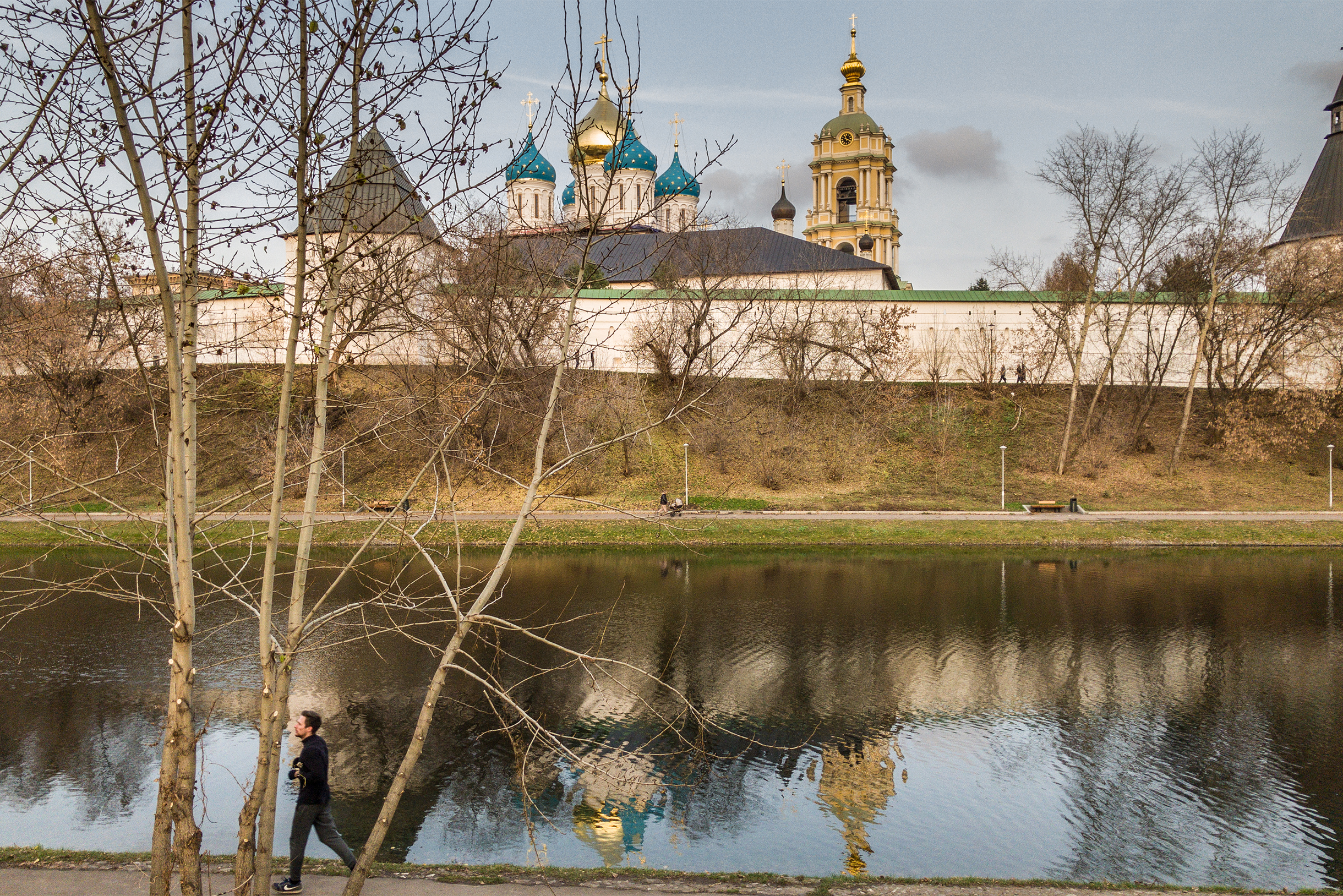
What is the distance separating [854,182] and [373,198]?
2729 inches

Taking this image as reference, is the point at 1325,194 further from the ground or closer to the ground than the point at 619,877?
further from the ground

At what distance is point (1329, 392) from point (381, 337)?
33.9m

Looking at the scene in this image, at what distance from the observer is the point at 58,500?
516 centimetres

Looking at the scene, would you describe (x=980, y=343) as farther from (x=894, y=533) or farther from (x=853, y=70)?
(x=853, y=70)

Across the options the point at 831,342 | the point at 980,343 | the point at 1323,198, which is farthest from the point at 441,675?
the point at 1323,198

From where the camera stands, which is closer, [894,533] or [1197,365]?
[894,533]

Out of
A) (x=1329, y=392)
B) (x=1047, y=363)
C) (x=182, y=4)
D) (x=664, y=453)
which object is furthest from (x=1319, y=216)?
(x=182, y=4)

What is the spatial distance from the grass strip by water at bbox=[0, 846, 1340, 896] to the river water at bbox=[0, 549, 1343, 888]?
845 mm

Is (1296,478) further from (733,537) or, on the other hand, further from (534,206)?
(534,206)

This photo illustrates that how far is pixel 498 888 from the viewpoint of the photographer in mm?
6773

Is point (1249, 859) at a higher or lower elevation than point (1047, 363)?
lower

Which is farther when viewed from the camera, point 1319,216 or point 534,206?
point 534,206

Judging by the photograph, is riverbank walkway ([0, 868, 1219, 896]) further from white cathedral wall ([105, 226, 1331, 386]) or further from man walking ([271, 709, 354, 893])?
white cathedral wall ([105, 226, 1331, 386])

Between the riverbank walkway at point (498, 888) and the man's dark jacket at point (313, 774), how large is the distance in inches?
25.1
